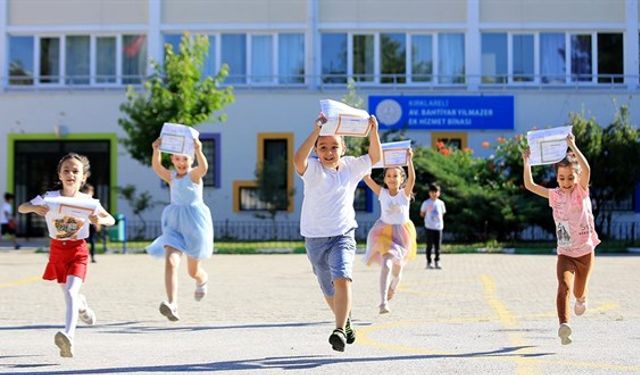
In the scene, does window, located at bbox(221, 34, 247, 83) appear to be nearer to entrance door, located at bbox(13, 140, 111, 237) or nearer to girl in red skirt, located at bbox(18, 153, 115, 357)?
entrance door, located at bbox(13, 140, 111, 237)

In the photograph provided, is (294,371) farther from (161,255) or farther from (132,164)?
(132,164)

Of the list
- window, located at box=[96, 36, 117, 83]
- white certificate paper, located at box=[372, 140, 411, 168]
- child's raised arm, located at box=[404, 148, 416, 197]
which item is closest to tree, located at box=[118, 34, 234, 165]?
window, located at box=[96, 36, 117, 83]

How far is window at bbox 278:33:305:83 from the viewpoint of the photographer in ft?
117

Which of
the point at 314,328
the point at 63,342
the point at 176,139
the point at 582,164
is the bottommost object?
the point at 314,328

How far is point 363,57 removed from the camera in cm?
3578

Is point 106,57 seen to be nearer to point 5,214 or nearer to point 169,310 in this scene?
point 5,214

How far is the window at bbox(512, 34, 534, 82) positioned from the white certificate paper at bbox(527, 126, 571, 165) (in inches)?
1039

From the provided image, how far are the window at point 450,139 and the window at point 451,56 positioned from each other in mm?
2088

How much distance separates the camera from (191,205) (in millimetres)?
11508

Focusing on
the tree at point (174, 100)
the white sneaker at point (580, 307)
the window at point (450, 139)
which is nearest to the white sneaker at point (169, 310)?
the white sneaker at point (580, 307)

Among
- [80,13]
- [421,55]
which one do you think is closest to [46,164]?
[80,13]

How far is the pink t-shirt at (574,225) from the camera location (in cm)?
951

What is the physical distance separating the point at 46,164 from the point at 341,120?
93.1 ft

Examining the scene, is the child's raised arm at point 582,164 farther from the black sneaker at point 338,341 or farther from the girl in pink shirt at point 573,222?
the black sneaker at point 338,341
